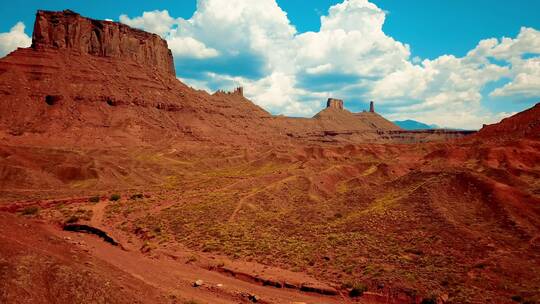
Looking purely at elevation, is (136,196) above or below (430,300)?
above

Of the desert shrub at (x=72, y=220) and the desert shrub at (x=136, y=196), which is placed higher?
the desert shrub at (x=136, y=196)

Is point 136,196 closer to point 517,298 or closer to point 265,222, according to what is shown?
point 265,222

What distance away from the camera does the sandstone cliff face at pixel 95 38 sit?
389ft

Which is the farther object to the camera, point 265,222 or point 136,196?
point 136,196

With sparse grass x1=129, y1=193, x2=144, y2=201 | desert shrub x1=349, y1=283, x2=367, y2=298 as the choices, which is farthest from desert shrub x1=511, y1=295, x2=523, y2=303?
sparse grass x1=129, y1=193, x2=144, y2=201

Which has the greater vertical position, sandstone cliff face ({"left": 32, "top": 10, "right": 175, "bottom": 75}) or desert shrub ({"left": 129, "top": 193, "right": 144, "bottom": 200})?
sandstone cliff face ({"left": 32, "top": 10, "right": 175, "bottom": 75})

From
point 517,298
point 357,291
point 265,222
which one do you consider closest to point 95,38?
point 265,222

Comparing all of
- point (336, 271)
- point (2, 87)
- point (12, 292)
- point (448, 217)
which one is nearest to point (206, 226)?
point (336, 271)

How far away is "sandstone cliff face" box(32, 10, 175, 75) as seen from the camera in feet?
389

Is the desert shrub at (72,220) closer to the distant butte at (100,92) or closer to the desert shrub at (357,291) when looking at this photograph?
the desert shrub at (357,291)

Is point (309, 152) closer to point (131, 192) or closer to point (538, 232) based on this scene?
point (131, 192)

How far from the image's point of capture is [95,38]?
128 meters

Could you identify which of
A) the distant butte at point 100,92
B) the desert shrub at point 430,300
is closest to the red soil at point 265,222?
the desert shrub at point 430,300

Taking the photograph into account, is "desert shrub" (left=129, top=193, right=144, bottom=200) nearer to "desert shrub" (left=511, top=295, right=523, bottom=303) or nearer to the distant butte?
the distant butte
